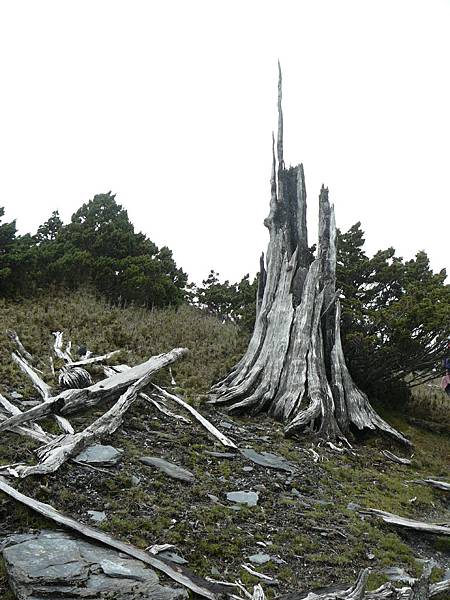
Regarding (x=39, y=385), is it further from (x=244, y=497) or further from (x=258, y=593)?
(x=258, y=593)

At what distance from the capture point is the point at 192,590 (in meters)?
4.04

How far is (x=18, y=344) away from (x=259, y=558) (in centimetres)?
771

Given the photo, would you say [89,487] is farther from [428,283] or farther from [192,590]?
[428,283]

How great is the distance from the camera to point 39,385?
8891 mm

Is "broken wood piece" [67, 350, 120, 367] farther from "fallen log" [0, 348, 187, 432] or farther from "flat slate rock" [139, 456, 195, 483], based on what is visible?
"flat slate rock" [139, 456, 195, 483]

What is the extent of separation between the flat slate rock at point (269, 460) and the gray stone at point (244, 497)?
1.19 metres

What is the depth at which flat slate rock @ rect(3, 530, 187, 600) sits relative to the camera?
Answer: 3768 millimetres

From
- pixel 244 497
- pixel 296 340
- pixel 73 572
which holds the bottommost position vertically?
pixel 73 572

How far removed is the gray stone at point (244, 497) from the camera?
20.0 feet

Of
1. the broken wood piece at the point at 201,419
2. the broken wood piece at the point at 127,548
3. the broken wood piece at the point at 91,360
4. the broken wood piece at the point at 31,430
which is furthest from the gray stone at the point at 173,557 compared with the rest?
the broken wood piece at the point at 91,360

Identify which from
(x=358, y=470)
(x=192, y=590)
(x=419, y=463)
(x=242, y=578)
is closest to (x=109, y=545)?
(x=192, y=590)

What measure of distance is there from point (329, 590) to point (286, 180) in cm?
1106

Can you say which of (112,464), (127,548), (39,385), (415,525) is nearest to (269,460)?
(415,525)

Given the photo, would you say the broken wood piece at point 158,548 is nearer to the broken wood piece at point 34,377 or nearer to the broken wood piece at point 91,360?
the broken wood piece at point 34,377
